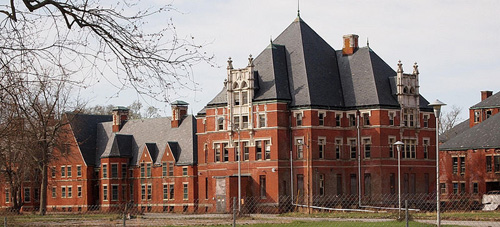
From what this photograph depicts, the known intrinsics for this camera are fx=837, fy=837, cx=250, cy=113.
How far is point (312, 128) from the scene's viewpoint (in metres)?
75.1

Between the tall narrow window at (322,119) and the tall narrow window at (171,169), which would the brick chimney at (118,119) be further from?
the tall narrow window at (322,119)

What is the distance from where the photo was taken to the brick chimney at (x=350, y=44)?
271 ft

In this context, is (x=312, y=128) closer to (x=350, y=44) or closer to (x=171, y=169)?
(x=350, y=44)

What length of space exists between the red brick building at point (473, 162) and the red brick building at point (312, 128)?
271cm

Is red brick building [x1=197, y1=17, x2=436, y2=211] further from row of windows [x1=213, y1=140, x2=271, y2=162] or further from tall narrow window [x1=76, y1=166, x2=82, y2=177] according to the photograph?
tall narrow window [x1=76, y1=166, x2=82, y2=177]

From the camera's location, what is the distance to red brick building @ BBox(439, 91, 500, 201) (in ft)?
241

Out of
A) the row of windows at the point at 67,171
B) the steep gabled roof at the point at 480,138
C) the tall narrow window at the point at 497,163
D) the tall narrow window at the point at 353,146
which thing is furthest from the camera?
the row of windows at the point at 67,171

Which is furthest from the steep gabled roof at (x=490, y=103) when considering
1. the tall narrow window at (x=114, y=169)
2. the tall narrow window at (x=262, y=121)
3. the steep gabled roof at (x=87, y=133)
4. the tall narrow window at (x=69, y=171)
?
the tall narrow window at (x=69, y=171)

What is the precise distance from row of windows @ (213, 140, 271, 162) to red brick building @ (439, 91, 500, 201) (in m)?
16.4

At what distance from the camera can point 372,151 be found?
76.4 metres

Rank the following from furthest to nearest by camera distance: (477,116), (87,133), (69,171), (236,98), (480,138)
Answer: (87,133)
(477,116)
(69,171)
(236,98)
(480,138)

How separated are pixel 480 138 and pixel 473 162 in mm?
2257

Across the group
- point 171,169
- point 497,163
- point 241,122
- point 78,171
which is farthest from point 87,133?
point 497,163

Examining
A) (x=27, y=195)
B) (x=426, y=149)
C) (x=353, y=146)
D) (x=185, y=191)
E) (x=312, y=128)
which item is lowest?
(x=27, y=195)
